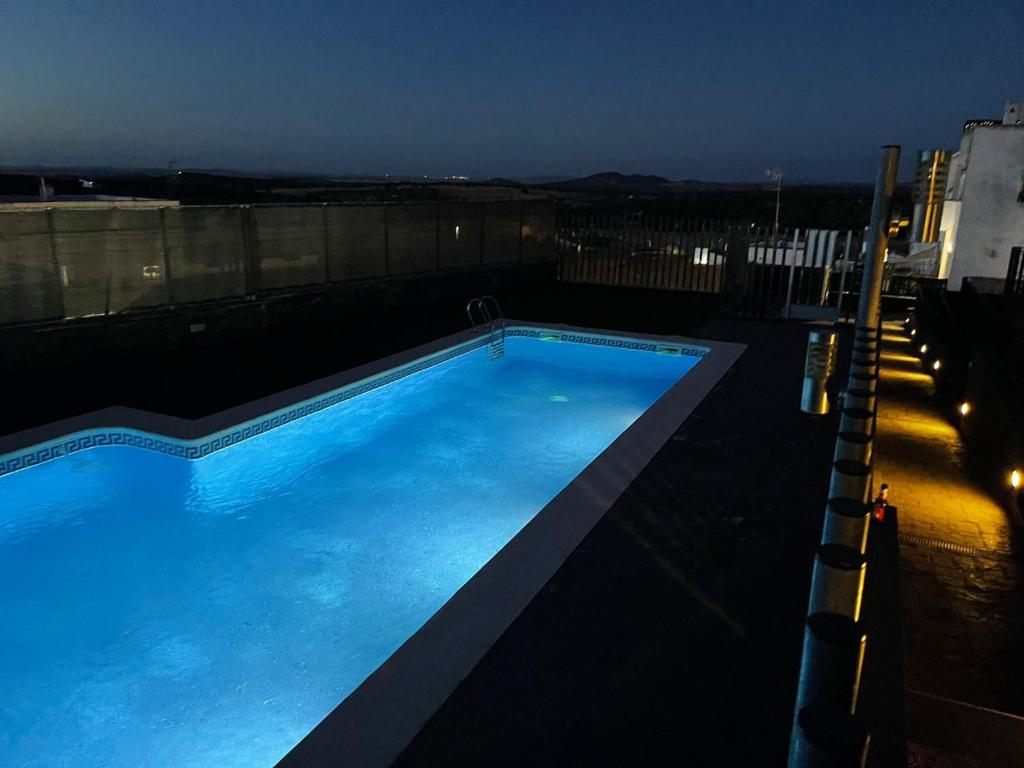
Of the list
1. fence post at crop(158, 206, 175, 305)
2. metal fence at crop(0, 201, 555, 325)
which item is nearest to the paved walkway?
metal fence at crop(0, 201, 555, 325)

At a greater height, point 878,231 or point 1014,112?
point 1014,112

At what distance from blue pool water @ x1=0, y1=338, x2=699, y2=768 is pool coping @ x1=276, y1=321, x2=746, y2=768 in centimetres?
109

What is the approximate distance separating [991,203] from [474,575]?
1891 centimetres

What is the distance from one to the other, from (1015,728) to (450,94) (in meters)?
39.5

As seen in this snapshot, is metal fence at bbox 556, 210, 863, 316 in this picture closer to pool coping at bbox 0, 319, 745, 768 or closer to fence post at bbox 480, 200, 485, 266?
fence post at bbox 480, 200, 485, 266

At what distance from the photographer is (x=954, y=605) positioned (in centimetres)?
446

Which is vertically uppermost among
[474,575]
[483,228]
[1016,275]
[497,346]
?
[483,228]

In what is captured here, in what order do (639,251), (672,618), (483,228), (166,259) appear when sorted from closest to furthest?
(672,618) < (166,259) < (483,228) < (639,251)

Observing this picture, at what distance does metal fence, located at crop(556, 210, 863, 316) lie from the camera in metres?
Result: 12.6

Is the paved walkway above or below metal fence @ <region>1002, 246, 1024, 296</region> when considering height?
below

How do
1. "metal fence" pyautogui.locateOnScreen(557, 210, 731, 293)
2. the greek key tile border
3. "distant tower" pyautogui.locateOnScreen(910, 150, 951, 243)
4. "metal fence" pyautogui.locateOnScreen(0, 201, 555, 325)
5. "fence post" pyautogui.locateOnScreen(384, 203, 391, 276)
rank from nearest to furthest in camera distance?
"distant tower" pyautogui.locateOnScreen(910, 150, 951, 243) < the greek key tile border < "metal fence" pyautogui.locateOnScreen(0, 201, 555, 325) < "fence post" pyautogui.locateOnScreen(384, 203, 391, 276) < "metal fence" pyautogui.locateOnScreen(557, 210, 731, 293)

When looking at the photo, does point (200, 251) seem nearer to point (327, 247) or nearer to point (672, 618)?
point (327, 247)

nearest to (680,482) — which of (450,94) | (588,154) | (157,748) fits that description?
(157,748)

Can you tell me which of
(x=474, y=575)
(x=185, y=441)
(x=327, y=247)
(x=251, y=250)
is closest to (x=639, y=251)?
(x=327, y=247)
